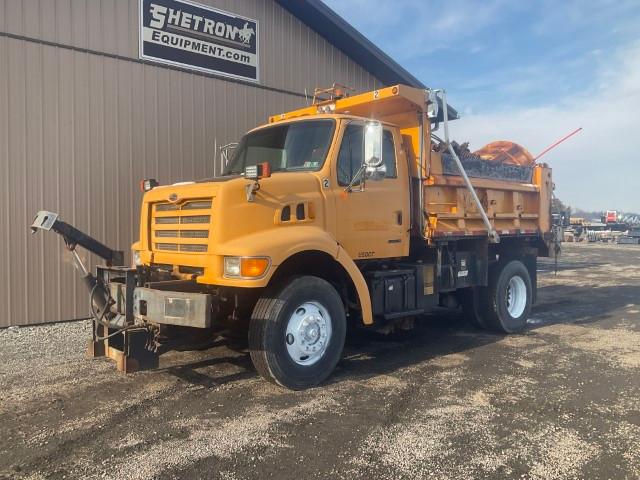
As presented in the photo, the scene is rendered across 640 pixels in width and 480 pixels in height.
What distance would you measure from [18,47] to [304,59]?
5.36 meters

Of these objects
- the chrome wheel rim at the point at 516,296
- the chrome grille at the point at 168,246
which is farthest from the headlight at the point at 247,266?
the chrome wheel rim at the point at 516,296

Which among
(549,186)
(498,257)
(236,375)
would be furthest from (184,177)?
(549,186)

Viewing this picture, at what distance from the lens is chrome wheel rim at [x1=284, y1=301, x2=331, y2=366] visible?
519cm

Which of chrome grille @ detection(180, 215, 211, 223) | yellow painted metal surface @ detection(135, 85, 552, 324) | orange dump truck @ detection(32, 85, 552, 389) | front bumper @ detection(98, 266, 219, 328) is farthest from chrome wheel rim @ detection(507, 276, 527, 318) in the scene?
chrome grille @ detection(180, 215, 211, 223)

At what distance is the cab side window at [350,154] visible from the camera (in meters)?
5.81

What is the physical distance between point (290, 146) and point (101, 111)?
4.06 metres

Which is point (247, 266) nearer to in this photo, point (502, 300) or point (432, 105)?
point (432, 105)

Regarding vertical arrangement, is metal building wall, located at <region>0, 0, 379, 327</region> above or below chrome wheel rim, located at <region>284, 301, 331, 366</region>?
above

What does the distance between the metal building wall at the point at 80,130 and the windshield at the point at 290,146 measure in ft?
9.49

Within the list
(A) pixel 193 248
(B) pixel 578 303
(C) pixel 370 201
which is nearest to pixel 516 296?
(B) pixel 578 303

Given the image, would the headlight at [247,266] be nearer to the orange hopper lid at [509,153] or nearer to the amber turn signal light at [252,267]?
the amber turn signal light at [252,267]

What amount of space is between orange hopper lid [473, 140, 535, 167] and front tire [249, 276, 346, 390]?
5.14 m

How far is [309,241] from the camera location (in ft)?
16.8

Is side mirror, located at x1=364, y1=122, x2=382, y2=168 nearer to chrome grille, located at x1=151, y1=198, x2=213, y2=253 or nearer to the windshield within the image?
the windshield
